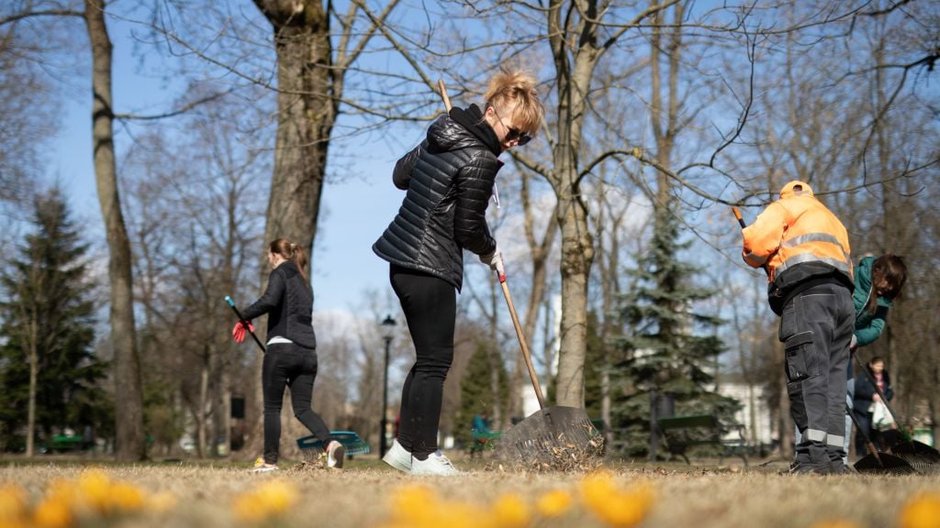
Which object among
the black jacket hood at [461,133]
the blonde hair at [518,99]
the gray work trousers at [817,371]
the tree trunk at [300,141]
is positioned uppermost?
the tree trunk at [300,141]

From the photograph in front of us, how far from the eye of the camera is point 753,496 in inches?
119

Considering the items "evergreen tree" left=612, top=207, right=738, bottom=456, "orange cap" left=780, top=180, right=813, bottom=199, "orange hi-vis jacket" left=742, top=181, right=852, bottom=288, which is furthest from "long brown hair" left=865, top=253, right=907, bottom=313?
"evergreen tree" left=612, top=207, right=738, bottom=456

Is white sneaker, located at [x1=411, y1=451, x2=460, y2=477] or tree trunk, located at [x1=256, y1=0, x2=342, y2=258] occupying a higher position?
tree trunk, located at [x1=256, y1=0, x2=342, y2=258]

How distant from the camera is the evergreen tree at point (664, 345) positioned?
2327 centimetres

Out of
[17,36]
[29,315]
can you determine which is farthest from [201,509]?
[29,315]

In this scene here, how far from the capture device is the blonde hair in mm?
5211

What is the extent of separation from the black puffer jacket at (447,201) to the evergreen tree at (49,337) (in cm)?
2430

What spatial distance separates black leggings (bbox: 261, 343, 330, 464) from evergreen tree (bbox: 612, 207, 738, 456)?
16326 mm

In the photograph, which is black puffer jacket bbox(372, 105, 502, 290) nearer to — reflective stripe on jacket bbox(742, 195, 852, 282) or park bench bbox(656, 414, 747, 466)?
→ reflective stripe on jacket bbox(742, 195, 852, 282)

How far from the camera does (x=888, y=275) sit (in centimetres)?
752

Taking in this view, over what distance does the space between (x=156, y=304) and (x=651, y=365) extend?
62.1 feet

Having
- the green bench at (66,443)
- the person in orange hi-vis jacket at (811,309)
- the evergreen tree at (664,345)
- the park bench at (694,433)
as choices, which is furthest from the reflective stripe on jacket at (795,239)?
the green bench at (66,443)

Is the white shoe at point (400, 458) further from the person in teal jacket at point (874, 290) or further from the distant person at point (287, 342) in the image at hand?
the person in teal jacket at point (874, 290)

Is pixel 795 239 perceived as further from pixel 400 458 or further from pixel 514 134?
pixel 400 458
